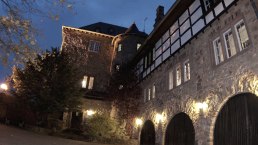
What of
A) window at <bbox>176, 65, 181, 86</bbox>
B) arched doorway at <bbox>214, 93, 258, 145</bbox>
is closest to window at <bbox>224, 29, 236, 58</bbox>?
arched doorway at <bbox>214, 93, 258, 145</bbox>

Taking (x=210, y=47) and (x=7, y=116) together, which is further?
(x=7, y=116)

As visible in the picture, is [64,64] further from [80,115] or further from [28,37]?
[28,37]

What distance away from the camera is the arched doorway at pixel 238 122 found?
24.4ft

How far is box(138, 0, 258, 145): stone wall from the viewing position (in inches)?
317

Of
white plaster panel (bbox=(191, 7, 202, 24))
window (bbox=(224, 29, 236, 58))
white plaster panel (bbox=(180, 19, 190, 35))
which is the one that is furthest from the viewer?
white plaster panel (bbox=(180, 19, 190, 35))

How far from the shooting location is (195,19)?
39.3 feet

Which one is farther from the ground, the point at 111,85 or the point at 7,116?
the point at 111,85

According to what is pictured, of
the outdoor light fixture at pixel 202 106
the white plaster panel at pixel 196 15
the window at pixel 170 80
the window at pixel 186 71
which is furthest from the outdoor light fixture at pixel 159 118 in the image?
the white plaster panel at pixel 196 15

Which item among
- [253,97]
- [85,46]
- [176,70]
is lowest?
[253,97]

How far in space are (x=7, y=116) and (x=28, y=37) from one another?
46.5ft

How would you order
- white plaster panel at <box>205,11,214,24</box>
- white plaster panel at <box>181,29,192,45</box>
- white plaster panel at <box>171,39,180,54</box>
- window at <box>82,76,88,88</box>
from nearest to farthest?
white plaster panel at <box>205,11,214,24</box>
white plaster panel at <box>181,29,192,45</box>
white plaster panel at <box>171,39,180,54</box>
window at <box>82,76,88,88</box>

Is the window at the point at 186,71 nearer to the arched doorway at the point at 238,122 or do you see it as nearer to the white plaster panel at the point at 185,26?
the white plaster panel at the point at 185,26

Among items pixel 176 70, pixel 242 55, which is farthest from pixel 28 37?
pixel 176 70

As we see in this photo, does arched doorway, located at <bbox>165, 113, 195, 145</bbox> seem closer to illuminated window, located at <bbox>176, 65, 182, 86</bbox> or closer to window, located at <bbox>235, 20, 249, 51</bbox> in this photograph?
illuminated window, located at <bbox>176, 65, 182, 86</bbox>
